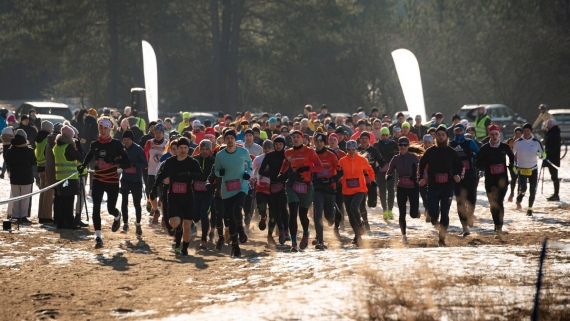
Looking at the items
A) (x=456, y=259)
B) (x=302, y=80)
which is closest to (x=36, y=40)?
(x=302, y=80)

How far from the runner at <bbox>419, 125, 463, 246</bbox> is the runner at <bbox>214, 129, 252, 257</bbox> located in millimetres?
2977

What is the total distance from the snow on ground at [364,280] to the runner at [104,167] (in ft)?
1.90

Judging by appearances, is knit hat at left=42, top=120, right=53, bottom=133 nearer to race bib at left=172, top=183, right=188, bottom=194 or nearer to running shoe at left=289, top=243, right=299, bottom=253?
race bib at left=172, top=183, right=188, bottom=194

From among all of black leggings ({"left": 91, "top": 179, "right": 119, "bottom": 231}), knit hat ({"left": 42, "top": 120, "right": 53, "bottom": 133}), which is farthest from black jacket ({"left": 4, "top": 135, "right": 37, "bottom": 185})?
black leggings ({"left": 91, "top": 179, "right": 119, "bottom": 231})

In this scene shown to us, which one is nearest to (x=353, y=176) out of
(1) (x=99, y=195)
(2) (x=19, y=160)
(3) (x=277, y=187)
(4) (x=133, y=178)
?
(3) (x=277, y=187)

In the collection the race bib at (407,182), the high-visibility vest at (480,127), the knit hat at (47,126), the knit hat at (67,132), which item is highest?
the knit hat at (47,126)

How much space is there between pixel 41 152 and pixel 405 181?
7.00 meters

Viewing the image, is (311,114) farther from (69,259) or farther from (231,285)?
(231,285)

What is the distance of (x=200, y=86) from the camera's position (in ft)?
193

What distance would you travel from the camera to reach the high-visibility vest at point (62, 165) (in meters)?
17.1

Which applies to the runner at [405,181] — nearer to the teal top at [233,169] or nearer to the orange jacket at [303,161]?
the orange jacket at [303,161]

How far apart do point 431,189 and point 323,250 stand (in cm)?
213

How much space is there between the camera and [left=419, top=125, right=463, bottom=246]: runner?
51.2 feet

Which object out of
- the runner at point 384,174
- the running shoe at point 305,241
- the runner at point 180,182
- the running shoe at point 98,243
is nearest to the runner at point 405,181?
the running shoe at point 305,241
